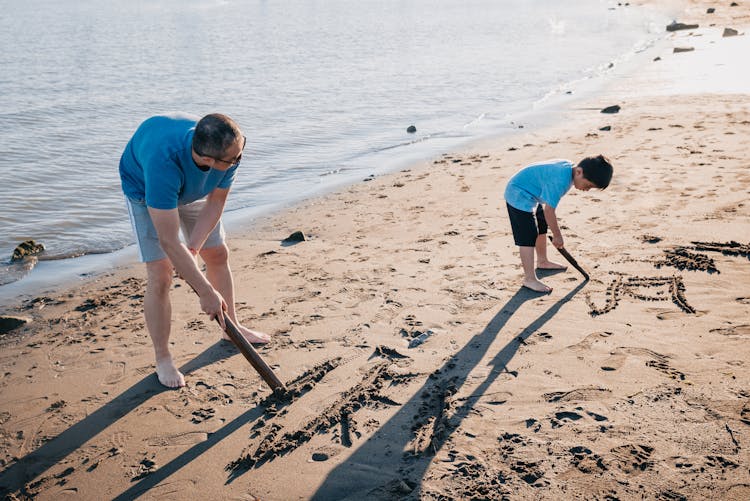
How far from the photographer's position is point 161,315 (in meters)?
3.71

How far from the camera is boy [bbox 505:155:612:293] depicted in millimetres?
4578

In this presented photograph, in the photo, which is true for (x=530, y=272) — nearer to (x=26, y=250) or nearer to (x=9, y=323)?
(x=9, y=323)

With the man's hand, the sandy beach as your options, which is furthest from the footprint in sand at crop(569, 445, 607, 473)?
the man's hand

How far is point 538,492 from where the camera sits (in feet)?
9.11

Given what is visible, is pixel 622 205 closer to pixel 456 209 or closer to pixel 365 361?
pixel 456 209

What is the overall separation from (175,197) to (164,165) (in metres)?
0.17

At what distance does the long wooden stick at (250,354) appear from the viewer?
3.51m

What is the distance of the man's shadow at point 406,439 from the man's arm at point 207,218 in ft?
5.00

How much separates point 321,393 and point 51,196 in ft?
20.8

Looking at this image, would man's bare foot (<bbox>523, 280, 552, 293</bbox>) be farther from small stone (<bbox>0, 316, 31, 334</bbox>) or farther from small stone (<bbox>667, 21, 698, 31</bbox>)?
small stone (<bbox>667, 21, 698, 31</bbox>)

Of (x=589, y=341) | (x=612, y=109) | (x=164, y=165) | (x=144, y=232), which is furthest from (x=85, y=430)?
(x=612, y=109)

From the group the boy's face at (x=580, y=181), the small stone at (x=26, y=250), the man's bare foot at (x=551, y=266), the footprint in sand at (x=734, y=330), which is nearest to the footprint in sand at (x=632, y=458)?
the footprint in sand at (x=734, y=330)

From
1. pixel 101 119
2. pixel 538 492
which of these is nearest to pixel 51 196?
pixel 101 119

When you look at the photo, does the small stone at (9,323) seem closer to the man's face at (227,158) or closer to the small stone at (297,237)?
the small stone at (297,237)
